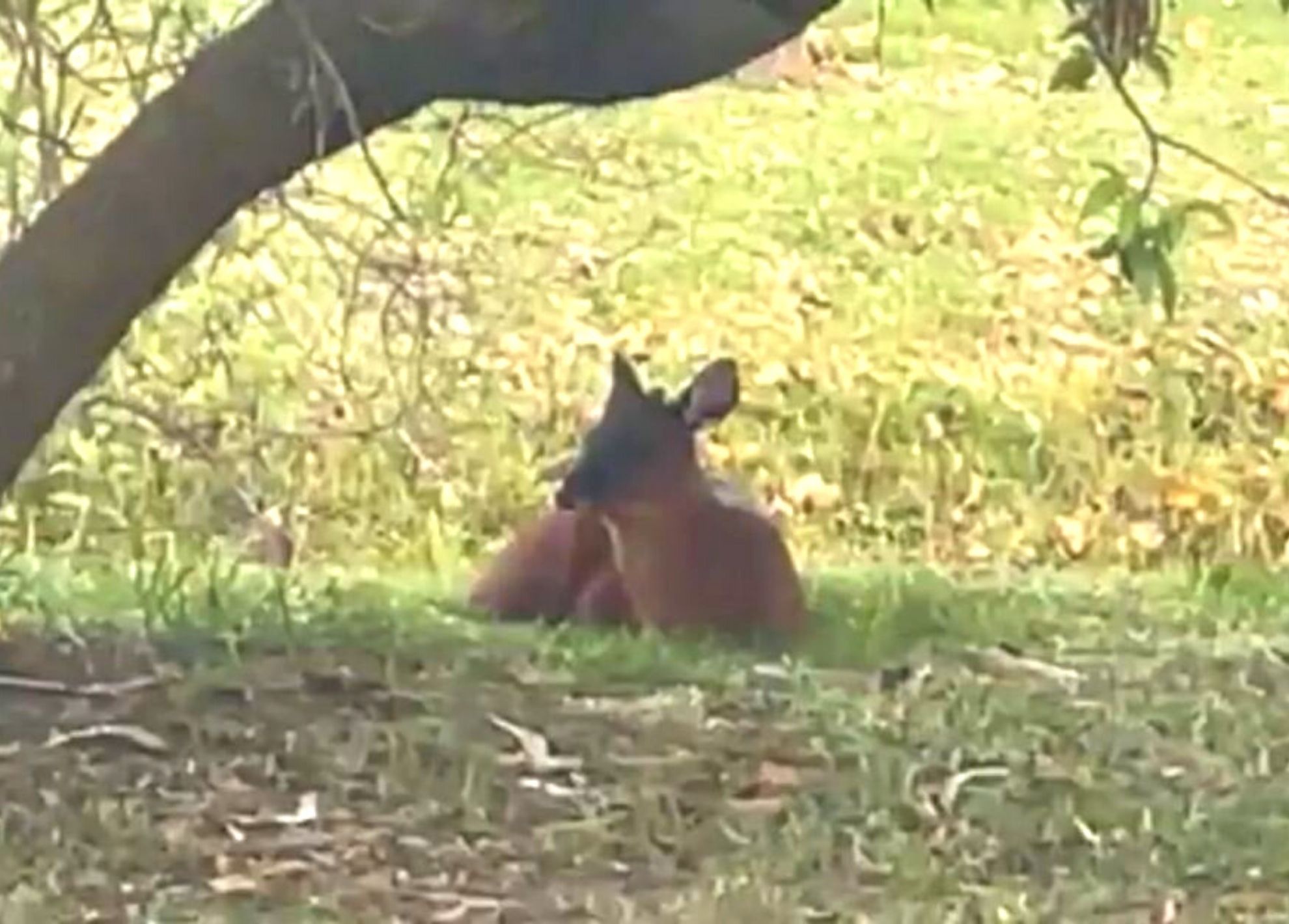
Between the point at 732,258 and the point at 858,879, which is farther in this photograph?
the point at 732,258

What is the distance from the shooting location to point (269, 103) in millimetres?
5000

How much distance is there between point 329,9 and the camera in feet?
16.3

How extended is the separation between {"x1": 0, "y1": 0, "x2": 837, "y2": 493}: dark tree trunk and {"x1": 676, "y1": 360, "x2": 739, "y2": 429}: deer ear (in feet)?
6.83

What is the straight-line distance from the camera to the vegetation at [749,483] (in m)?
4.75

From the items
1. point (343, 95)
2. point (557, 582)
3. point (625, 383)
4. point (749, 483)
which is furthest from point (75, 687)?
point (749, 483)

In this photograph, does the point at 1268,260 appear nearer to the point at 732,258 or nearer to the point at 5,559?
the point at 732,258

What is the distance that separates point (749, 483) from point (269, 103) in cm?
572

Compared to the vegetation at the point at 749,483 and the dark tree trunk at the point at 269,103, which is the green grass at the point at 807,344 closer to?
the vegetation at the point at 749,483

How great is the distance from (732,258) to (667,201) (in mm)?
448

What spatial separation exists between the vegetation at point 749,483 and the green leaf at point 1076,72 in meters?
0.28

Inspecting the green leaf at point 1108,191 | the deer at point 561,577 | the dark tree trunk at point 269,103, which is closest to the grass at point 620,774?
the deer at point 561,577

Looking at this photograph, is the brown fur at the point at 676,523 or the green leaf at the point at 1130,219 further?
the brown fur at the point at 676,523

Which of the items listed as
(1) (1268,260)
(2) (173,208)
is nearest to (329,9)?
(2) (173,208)

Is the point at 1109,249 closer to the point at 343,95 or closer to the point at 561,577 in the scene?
the point at 343,95
